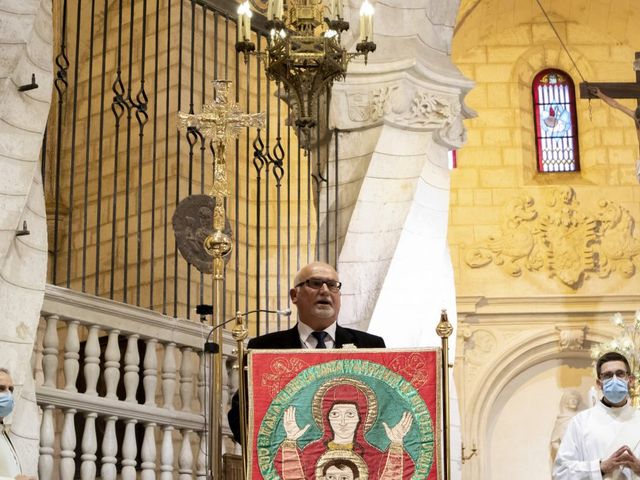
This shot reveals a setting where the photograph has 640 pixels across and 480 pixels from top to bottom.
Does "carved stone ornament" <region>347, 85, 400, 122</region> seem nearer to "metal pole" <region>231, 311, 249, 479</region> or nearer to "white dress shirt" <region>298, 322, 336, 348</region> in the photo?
"white dress shirt" <region>298, 322, 336, 348</region>

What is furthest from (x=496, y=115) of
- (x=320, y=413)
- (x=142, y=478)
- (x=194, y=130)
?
(x=320, y=413)

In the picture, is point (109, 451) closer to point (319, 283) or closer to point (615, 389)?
point (319, 283)

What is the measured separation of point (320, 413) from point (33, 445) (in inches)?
56.8

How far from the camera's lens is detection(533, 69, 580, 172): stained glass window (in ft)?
50.9

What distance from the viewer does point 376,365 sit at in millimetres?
5242

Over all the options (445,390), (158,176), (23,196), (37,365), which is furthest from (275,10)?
(158,176)

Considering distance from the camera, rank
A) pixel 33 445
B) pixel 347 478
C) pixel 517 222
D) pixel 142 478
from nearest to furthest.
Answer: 1. pixel 347 478
2. pixel 33 445
3. pixel 142 478
4. pixel 517 222

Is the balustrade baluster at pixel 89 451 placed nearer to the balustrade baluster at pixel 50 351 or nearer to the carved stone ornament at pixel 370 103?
the balustrade baluster at pixel 50 351

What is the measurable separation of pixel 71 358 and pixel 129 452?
57 centimetres

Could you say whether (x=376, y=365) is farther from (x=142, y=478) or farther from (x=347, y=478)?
(x=142, y=478)

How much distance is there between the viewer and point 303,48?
717 cm

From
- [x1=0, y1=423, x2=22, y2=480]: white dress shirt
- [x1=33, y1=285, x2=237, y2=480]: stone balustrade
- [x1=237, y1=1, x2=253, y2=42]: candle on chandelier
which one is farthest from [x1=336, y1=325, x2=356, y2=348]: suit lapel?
[x1=237, y1=1, x2=253, y2=42]: candle on chandelier

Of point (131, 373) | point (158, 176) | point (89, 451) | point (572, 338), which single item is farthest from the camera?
point (572, 338)

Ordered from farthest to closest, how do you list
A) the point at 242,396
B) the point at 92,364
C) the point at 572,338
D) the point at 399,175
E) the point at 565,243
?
the point at 565,243, the point at 572,338, the point at 399,175, the point at 92,364, the point at 242,396
